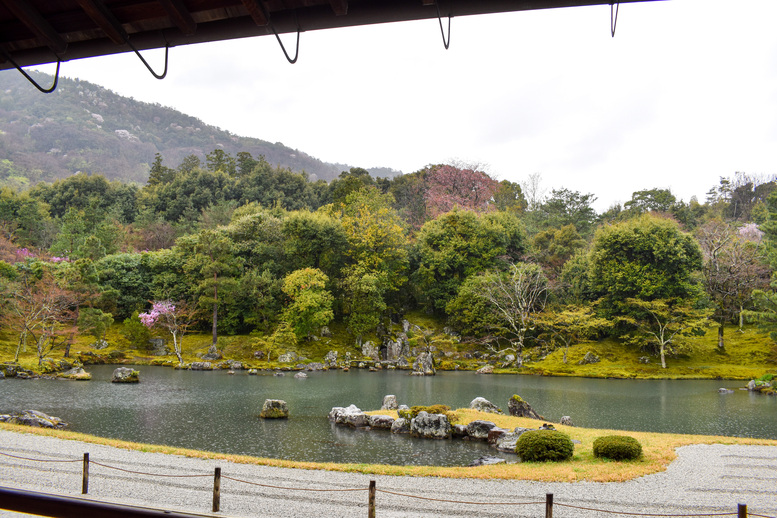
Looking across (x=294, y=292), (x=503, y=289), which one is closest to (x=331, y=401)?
(x=294, y=292)

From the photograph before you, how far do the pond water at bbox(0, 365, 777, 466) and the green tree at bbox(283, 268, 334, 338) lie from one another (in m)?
7.45

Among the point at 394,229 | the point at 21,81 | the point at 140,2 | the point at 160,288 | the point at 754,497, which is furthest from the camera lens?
the point at 21,81

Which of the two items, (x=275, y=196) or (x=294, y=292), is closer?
(x=294, y=292)

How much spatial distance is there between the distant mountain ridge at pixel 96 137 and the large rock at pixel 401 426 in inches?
2881

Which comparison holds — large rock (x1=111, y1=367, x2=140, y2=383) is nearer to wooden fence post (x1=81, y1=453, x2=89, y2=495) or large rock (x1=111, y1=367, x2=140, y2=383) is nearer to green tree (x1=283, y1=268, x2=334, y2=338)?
green tree (x1=283, y1=268, x2=334, y2=338)

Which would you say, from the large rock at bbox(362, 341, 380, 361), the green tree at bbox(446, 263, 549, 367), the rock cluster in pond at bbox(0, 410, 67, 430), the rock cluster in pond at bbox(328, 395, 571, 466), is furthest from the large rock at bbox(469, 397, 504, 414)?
the large rock at bbox(362, 341, 380, 361)

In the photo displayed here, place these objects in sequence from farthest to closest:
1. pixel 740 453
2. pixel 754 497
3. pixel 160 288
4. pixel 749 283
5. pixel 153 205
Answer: pixel 153 205
pixel 160 288
pixel 749 283
pixel 740 453
pixel 754 497

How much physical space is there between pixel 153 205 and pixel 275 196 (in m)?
14.1

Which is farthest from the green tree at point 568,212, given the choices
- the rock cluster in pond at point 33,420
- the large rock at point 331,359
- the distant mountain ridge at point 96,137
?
the distant mountain ridge at point 96,137

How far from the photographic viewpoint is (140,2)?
11.3 feet

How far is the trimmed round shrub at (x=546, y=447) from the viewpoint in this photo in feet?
36.7

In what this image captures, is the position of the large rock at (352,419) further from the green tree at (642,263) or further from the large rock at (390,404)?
the green tree at (642,263)

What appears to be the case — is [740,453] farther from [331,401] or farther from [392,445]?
[331,401]

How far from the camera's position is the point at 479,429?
14.8m
